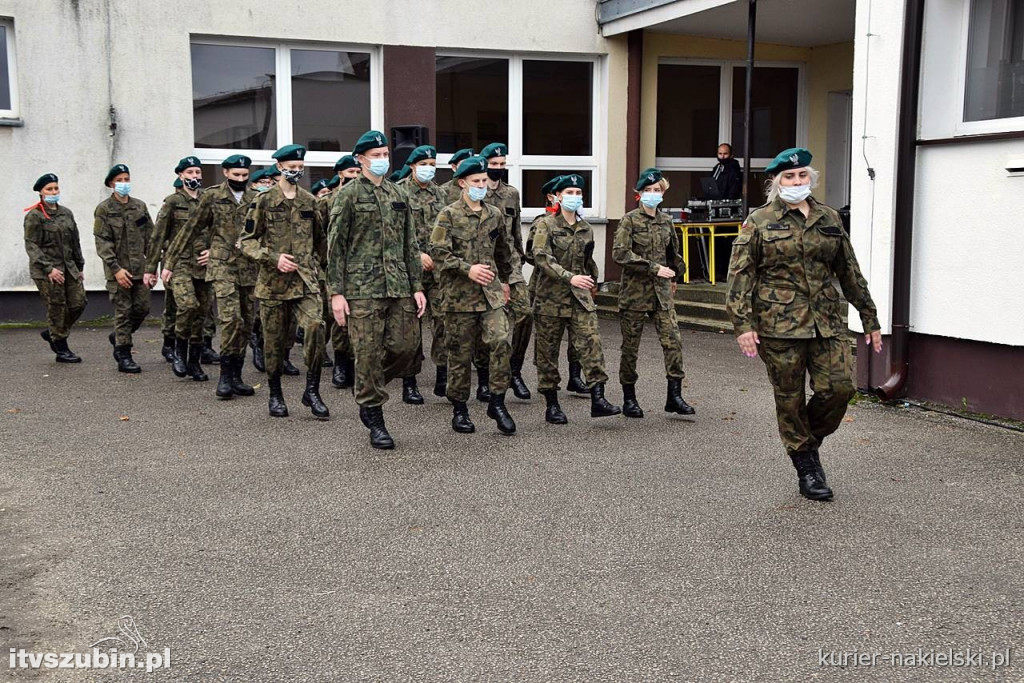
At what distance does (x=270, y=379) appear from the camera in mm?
9086

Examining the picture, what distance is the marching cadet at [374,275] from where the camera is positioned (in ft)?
25.3

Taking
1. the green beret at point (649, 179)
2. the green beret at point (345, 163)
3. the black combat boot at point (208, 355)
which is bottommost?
the black combat boot at point (208, 355)

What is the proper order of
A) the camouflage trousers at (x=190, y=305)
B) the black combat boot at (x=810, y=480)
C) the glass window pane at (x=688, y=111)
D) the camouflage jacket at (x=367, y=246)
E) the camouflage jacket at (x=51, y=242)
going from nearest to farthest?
the black combat boot at (x=810, y=480) → the camouflage jacket at (x=367, y=246) → the camouflage trousers at (x=190, y=305) → the camouflage jacket at (x=51, y=242) → the glass window pane at (x=688, y=111)

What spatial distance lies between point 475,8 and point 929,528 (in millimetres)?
12202

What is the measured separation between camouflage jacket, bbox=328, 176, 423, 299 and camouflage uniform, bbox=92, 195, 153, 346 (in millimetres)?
4463

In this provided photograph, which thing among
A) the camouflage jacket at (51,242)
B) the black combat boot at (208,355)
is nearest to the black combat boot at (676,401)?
the black combat boot at (208,355)

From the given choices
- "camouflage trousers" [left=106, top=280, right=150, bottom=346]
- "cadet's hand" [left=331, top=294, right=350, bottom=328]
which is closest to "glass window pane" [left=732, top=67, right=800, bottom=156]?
"camouflage trousers" [left=106, top=280, right=150, bottom=346]

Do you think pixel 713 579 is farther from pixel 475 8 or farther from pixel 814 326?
pixel 475 8

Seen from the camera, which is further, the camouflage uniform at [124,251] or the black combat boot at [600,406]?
the camouflage uniform at [124,251]

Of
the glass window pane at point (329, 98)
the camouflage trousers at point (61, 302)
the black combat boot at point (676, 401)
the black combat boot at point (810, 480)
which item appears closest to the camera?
the black combat boot at point (810, 480)

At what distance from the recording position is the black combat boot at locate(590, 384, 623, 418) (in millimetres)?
8453

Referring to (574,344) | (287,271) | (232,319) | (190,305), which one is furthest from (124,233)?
(574,344)

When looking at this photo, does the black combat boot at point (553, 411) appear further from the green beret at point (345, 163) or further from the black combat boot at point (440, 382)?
the green beret at point (345, 163)

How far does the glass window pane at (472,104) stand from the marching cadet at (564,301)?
25.8 feet
